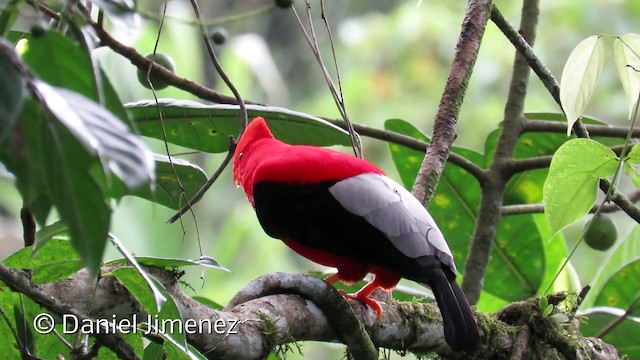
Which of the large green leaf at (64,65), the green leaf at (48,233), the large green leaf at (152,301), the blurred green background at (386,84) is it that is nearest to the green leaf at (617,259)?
the large green leaf at (152,301)

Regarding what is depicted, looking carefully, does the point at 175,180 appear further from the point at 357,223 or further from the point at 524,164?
the point at 524,164

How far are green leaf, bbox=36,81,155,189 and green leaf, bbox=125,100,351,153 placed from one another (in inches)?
50.9

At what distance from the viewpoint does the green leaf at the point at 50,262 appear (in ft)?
4.40

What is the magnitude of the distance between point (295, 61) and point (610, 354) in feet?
34.2

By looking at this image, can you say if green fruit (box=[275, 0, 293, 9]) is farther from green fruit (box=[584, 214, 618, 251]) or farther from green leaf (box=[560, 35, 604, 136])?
green fruit (box=[584, 214, 618, 251])

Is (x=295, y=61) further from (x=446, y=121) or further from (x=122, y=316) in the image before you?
(x=122, y=316)

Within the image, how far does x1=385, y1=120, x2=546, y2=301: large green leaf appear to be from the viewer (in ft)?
9.09

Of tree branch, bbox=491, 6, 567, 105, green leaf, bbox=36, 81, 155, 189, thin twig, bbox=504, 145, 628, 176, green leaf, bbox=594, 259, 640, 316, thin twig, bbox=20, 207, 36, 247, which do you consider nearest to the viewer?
green leaf, bbox=36, 81, 155, 189

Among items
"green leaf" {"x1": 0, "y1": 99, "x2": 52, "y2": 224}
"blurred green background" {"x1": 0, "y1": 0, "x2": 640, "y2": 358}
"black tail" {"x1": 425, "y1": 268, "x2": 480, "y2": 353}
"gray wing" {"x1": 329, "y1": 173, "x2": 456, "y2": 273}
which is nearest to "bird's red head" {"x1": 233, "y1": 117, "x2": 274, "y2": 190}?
"gray wing" {"x1": 329, "y1": 173, "x2": 456, "y2": 273}

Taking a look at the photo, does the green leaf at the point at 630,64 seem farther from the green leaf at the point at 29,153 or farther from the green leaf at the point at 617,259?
the green leaf at the point at 29,153

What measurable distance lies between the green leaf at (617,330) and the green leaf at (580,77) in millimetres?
873

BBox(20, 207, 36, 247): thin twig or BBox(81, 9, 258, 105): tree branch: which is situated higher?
BBox(81, 9, 258, 105): tree branch

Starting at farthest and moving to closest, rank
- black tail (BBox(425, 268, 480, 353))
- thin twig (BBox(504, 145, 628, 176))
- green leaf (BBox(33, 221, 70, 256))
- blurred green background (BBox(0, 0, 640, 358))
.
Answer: blurred green background (BBox(0, 0, 640, 358)) → thin twig (BBox(504, 145, 628, 176)) → black tail (BBox(425, 268, 480, 353)) → green leaf (BBox(33, 221, 70, 256))

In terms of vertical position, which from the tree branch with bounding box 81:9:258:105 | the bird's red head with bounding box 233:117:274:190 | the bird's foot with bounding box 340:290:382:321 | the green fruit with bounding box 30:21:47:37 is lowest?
the bird's foot with bounding box 340:290:382:321
